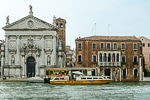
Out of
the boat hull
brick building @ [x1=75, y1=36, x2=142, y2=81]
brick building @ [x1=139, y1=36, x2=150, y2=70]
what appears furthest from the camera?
brick building @ [x1=139, y1=36, x2=150, y2=70]

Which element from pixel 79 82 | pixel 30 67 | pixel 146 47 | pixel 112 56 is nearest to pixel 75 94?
pixel 79 82

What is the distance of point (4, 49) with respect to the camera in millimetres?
67500

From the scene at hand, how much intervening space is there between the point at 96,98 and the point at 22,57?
39286 millimetres

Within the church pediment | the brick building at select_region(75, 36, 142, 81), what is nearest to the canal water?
the brick building at select_region(75, 36, 142, 81)

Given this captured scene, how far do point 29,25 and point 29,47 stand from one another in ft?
11.7

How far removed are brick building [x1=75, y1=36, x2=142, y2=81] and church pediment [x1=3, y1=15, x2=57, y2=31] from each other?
611cm

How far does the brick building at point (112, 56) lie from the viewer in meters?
64.9

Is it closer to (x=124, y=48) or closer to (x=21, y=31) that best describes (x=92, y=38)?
(x=124, y=48)

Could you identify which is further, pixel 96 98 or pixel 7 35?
pixel 7 35

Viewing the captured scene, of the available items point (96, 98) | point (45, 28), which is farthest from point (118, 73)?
point (96, 98)

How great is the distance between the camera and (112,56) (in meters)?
65.2

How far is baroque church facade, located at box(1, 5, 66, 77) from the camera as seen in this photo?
66500mm

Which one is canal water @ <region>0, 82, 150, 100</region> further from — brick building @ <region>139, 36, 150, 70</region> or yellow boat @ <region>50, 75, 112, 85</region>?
brick building @ <region>139, 36, 150, 70</region>

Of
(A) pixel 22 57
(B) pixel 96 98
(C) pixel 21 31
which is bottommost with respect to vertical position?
(B) pixel 96 98
